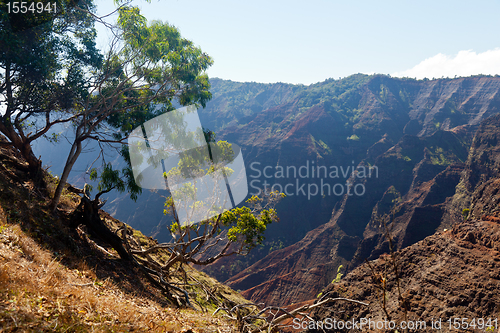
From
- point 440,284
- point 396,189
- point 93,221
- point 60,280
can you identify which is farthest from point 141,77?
point 396,189

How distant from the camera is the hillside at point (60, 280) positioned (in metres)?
2.71

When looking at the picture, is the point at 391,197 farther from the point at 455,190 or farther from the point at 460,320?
the point at 460,320

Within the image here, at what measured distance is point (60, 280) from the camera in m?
3.58

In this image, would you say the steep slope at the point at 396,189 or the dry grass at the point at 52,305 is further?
the steep slope at the point at 396,189

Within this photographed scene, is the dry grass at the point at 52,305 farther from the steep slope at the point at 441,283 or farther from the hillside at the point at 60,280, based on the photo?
the steep slope at the point at 441,283

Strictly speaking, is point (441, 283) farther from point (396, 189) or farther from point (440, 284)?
point (396, 189)

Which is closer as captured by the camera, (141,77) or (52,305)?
(52,305)

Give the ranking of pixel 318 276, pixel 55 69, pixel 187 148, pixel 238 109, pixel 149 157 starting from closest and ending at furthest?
pixel 55 69, pixel 149 157, pixel 187 148, pixel 318 276, pixel 238 109

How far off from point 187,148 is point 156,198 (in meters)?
67.3

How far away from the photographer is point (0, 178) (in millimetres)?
6172

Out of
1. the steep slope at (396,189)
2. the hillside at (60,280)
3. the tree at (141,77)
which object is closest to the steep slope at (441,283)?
the steep slope at (396,189)

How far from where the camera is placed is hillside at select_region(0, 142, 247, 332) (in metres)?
2.71

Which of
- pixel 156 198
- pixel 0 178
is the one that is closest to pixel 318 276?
pixel 0 178

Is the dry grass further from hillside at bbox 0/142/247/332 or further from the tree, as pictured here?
the tree
